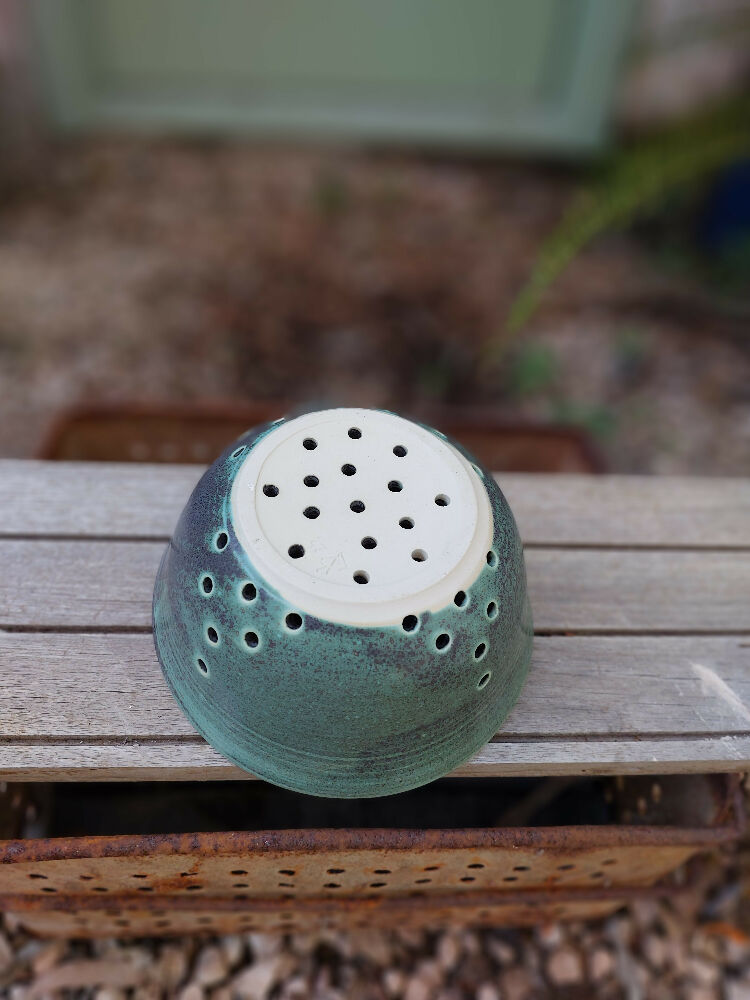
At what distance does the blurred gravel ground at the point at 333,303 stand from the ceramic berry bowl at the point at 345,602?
1706mm

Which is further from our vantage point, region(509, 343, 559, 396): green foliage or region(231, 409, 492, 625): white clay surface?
region(509, 343, 559, 396): green foliage

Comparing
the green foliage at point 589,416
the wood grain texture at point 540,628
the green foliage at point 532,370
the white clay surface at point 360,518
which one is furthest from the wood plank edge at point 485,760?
the green foliage at point 532,370

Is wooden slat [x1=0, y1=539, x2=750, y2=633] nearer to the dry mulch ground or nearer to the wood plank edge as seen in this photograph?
the wood plank edge

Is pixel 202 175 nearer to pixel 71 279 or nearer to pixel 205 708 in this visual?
pixel 71 279

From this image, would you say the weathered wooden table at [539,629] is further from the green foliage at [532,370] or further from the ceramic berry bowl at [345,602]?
the green foliage at [532,370]

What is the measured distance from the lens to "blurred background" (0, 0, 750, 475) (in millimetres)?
2791

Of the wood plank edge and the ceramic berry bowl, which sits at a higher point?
the ceramic berry bowl

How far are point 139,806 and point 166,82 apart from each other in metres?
3.30

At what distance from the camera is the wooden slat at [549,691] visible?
3.68ft

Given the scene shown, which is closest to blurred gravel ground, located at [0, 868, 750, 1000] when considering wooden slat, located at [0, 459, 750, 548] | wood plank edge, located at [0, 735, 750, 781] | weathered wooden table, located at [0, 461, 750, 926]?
weathered wooden table, located at [0, 461, 750, 926]

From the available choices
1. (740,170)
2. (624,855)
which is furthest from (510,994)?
(740,170)

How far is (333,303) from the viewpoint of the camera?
3105 millimetres

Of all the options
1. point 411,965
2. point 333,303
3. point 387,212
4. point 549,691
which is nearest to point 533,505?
point 549,691

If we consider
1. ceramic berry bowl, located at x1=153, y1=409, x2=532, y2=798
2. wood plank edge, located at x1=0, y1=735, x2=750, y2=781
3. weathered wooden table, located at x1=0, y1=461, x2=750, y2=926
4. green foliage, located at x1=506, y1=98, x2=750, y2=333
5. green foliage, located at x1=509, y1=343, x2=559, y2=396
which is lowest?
green foliage, located at x1=509, y1=343, x2=559, y2=396
